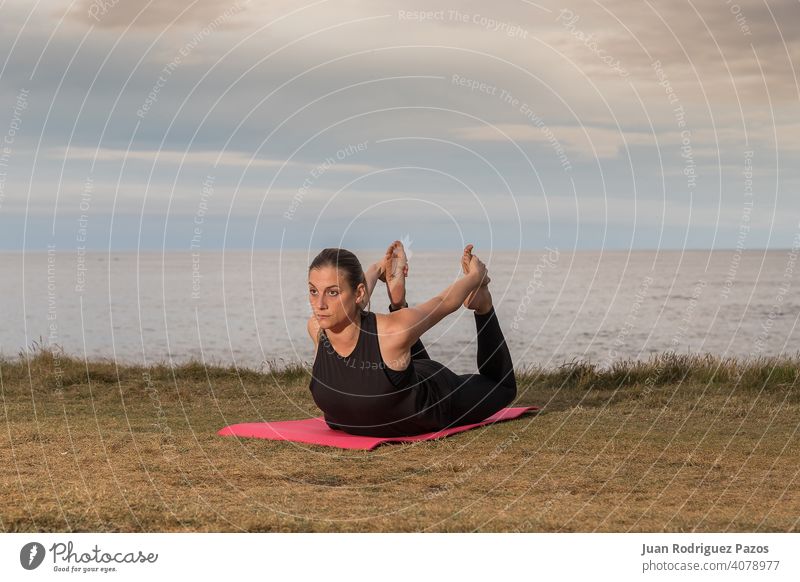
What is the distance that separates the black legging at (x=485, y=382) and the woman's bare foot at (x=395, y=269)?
22 cm

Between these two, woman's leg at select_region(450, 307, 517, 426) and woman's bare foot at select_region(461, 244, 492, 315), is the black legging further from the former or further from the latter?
woman's bare foot at select_region(461, 244, 492, 315)

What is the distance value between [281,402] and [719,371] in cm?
564

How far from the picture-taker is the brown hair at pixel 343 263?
739cm

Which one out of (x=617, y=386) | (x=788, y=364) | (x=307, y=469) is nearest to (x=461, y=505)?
(x=307, y=469)

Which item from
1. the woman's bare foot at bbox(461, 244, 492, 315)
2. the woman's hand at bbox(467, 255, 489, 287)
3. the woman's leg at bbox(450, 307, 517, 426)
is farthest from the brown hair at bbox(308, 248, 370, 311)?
the woman's leg at bbox(450, 307, 517, 426)

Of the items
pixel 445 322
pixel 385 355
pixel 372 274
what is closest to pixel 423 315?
pixel 385 355

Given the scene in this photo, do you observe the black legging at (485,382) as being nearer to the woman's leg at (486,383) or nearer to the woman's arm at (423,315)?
the woman's leg at (486,383)

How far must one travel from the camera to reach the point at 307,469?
684 centimetres

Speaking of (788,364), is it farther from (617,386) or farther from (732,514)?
(732,514)

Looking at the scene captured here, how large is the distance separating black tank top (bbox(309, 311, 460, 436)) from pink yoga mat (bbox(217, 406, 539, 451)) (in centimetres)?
11

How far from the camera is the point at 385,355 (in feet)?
24.7

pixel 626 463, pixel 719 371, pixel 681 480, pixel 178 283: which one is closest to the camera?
pixel 681 480

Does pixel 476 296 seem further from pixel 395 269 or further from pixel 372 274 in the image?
pixel 372 274

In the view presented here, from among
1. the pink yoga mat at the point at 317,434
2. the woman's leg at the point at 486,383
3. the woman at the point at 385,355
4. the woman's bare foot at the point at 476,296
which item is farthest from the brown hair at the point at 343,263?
the woman's leg at the point at 486,383
